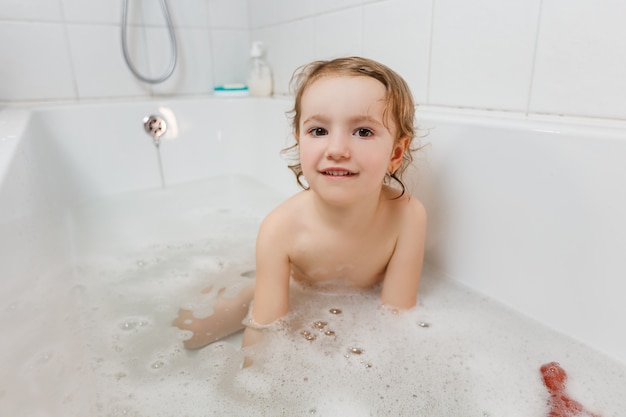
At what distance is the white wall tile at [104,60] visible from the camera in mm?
1530

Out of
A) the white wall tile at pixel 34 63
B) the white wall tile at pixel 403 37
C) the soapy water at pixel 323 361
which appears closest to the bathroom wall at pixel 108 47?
the white wall tile at pixel 34 63

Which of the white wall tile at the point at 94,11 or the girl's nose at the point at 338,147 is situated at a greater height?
the white wall tile at the point at 94,11

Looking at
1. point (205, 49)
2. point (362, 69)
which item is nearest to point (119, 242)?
point (362, 69)

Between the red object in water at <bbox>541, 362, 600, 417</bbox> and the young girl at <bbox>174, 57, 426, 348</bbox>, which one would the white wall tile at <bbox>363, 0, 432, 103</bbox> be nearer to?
the young girl at <bbox>174, 57, 426, 348</bbox>

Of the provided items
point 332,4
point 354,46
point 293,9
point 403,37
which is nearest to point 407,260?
point 403,37

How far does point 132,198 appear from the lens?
4.91 ft

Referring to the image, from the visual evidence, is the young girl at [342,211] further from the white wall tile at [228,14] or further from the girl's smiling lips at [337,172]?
the white wall tile at [228,14]

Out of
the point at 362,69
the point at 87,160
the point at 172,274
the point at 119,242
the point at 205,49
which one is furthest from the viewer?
the point at 205,49

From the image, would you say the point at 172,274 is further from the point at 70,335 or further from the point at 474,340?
the point at 474,340

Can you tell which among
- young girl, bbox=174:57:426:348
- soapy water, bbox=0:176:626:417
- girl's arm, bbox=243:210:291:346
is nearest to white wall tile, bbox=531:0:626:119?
young girl, bbox=174:57:426:348

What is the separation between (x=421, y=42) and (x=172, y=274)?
0.78m

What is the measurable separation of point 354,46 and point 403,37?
7.9 inches

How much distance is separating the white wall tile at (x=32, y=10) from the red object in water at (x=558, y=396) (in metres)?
1.65

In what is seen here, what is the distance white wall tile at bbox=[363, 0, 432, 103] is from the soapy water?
19.2 inches
